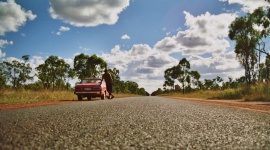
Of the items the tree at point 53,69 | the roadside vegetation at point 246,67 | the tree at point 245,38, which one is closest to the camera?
the roadside vegetation at point 246,67

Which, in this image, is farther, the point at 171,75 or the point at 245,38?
the point at 171,75

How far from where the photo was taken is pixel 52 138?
2299 mm

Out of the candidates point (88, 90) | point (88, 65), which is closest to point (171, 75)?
point (88, 65)

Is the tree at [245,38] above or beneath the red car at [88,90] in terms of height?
above

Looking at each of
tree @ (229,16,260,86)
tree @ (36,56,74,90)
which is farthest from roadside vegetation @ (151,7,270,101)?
tree @ (36,56,74,90)

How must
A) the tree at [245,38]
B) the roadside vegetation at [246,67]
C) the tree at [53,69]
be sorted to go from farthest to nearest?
the tree at [53,69]
the tree at [245,38]
the roadside vegetation at [246,67]

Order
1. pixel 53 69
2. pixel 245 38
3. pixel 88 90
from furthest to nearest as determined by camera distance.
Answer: pixel 53 69, pixel 245 38, pixel 88 90

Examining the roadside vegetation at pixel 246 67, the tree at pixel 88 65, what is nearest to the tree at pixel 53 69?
the tree at pixel 88 65

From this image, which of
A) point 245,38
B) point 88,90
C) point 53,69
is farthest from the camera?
point 53,69

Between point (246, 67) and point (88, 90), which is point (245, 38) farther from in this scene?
point (88, 90)

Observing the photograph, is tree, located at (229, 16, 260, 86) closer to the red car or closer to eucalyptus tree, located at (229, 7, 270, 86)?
eucalyptus tree, located at (229, 7, 270, 86)

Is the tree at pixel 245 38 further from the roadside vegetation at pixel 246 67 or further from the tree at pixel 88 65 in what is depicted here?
the tree at pixel 88 65

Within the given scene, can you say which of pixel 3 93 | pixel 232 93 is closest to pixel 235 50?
pixel 232 93

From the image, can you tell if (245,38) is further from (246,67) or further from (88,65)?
(88,65)
